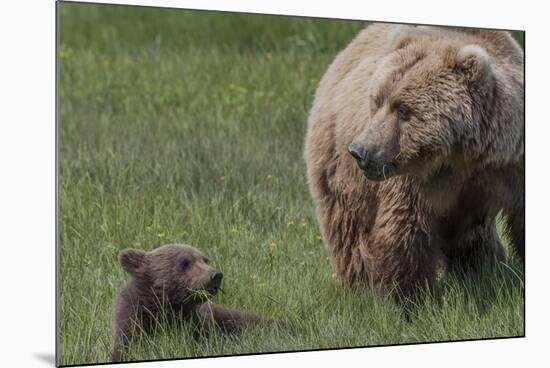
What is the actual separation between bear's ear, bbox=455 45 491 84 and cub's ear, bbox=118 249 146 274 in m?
1.89

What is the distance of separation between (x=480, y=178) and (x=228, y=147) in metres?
1.84

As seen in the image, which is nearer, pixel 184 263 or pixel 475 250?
pixel 184 263

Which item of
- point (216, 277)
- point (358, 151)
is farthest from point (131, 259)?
point (358, 151)

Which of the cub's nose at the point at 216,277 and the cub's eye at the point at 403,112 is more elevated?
the cub's eye at the point at 403,112

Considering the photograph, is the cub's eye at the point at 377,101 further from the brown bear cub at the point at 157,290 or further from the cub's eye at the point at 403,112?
the brown bear cub at the point at 157,290

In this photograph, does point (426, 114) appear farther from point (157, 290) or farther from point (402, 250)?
point (157, 290)

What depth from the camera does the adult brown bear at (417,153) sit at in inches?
236

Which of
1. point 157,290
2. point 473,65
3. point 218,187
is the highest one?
point 473,65

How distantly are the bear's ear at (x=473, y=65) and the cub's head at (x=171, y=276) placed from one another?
5.36 feet

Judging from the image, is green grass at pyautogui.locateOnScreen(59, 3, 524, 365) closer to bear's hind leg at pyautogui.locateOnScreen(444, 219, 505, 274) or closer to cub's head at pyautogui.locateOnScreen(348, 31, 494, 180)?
bear's hind leg at pyautogui.locateOnScreen(444, 219, 505, 274)

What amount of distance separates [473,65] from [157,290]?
6.50 feet

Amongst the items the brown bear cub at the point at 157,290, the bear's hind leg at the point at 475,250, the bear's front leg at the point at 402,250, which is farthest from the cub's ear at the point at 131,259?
the bear's hind leg at the point at 475,250

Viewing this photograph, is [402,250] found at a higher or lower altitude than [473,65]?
lower

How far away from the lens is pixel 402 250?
6195mm
